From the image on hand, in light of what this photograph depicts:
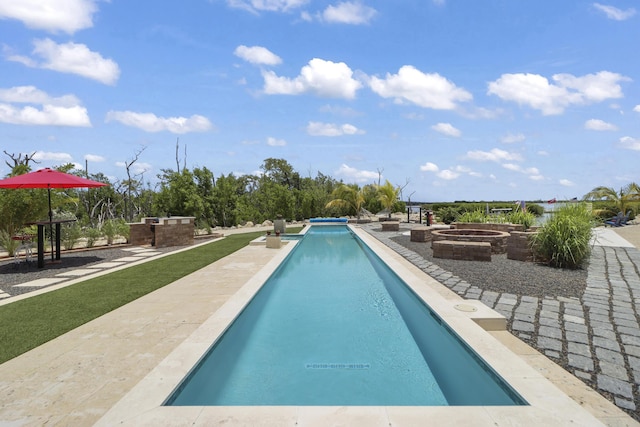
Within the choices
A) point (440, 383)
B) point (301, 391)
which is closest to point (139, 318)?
point (301, 391)

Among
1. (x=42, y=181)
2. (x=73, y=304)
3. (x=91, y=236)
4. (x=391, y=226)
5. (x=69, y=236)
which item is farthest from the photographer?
(x=391, y=226)

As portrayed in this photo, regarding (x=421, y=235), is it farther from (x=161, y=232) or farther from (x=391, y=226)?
(x=161, y=232)

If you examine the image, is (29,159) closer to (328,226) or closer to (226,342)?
(328,226)

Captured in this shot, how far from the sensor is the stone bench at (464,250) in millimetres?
7988

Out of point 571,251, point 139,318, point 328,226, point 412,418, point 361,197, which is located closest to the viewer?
point 412,418

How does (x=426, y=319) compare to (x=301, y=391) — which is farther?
(x=426, y=319)

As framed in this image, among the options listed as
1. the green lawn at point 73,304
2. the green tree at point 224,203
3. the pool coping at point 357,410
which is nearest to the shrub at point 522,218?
the pool coping at point 357,410

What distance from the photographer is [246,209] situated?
76.9ft

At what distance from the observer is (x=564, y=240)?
7195 mm

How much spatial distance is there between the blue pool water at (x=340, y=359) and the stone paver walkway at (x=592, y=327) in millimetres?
809

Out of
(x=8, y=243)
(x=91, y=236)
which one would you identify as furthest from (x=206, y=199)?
(x=8, y=243)

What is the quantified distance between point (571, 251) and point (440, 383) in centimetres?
564

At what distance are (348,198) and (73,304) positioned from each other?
2238 centimetres

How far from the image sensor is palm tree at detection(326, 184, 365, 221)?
2619 cm
